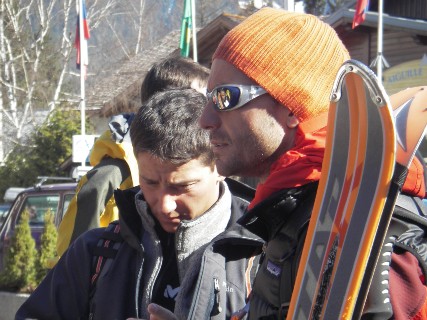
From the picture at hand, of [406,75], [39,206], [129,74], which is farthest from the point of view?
[129,74]

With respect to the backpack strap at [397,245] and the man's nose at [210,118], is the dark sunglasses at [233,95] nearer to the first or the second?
the man's nose at [210,118]

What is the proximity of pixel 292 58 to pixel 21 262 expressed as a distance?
9.64m

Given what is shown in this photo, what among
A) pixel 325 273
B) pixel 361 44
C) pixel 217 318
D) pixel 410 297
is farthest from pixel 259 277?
pixel 361 44

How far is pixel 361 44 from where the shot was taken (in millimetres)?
17531

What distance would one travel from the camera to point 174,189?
9.34 ft

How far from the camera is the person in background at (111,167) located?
143 inches

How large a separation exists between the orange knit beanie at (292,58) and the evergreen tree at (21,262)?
370 inches

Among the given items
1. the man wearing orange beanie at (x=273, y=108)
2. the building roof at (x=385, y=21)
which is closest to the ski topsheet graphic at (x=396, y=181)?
the man wearing orange beanie at (x=273, y=108)

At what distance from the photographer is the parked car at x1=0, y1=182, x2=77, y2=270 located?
11.2 metres

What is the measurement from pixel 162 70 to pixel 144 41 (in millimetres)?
49279

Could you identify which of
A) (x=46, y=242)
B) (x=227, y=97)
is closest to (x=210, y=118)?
(x=227, y=97)

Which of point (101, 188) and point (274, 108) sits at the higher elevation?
point (274, 108)

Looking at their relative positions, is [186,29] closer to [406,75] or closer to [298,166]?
[406,75]

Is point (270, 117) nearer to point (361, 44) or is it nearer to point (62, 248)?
point (62, 248)
